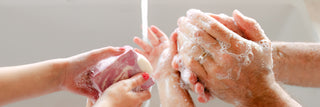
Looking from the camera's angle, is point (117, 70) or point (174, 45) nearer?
point (117, 70)

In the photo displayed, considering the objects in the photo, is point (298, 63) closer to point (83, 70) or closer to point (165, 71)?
point (165, 71)

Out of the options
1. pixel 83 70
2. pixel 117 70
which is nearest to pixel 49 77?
pixel 83 70

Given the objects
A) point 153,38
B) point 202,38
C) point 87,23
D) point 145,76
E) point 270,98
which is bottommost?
point 270,98

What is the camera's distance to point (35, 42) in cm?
157

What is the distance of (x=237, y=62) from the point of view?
0.92 m

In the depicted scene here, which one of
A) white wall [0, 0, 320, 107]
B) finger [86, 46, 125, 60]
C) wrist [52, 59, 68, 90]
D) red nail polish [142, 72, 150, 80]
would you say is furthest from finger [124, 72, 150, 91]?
white wall [0, 0, 320, 107]

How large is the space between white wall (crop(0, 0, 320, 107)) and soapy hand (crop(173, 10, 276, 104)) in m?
0.52

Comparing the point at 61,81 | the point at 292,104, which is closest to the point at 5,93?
the point at 61,81

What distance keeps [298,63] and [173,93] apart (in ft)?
1.70

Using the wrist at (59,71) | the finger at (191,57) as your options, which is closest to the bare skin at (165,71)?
the finger at (191,57)

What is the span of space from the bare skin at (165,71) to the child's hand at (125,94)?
0.55 feet

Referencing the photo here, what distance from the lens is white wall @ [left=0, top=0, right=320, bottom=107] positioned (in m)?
1.54

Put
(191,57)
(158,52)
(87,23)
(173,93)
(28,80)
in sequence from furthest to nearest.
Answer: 1. (87,23)
2. (158,52)
3. (173,93)
4. (191,57)
5. (28,80)

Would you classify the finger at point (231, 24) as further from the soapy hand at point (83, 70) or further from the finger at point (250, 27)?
the soapy hand at point (83, 70)
